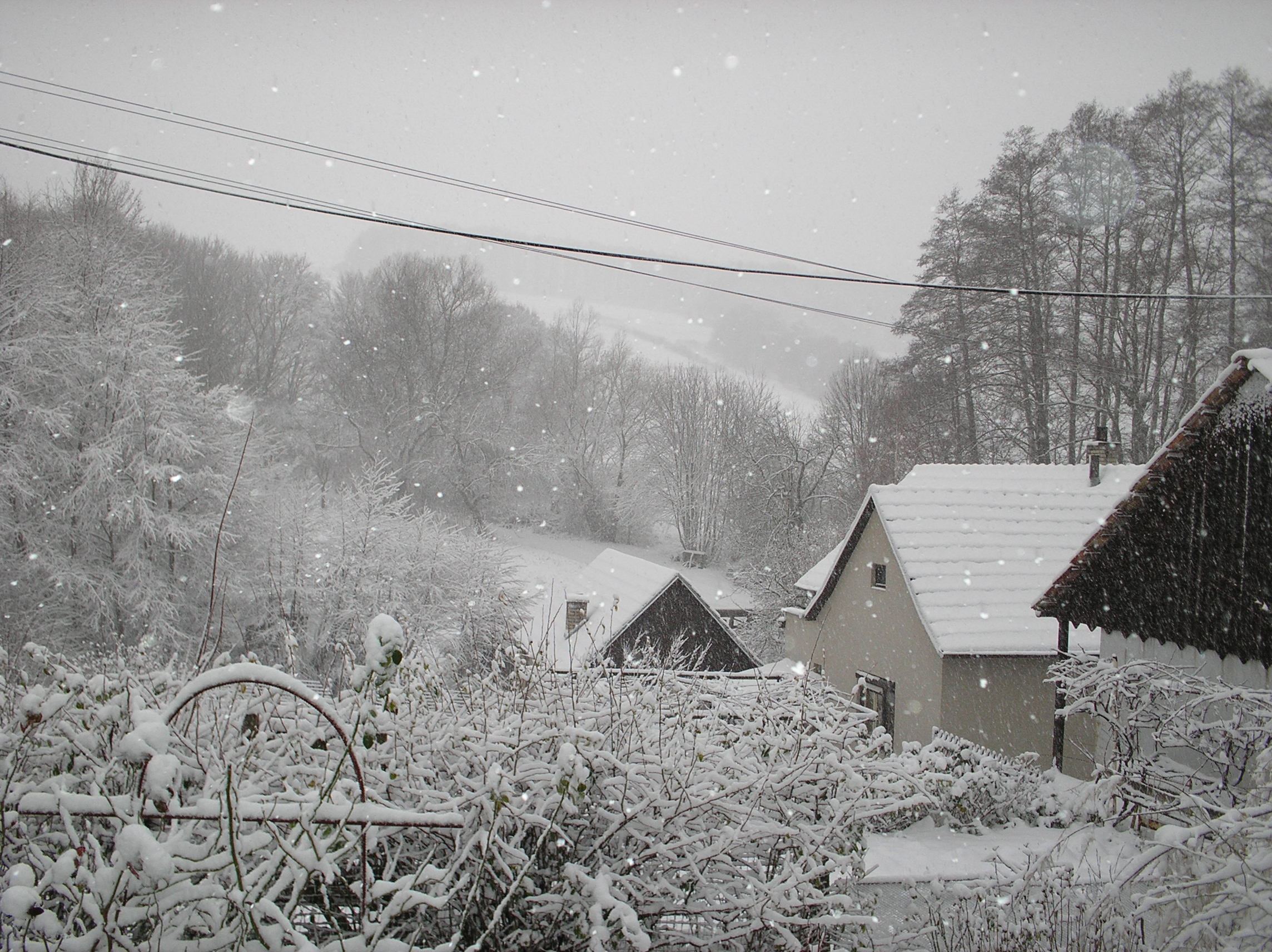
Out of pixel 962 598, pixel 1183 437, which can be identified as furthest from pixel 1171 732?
pixel 962 598

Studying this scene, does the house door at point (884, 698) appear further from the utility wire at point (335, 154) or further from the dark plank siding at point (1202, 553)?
the utility wire at point (335, 154)

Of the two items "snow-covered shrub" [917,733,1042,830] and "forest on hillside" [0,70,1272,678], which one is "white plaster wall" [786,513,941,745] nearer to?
"snow-covered shrub" [917,733,1042,830]

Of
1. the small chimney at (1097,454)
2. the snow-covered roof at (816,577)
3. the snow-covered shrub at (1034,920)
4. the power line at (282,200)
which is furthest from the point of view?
the snow-covered roof at (816,577)

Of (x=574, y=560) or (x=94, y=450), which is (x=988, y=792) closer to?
(x=94, y=450)

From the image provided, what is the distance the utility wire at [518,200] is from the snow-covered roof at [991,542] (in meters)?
5.32

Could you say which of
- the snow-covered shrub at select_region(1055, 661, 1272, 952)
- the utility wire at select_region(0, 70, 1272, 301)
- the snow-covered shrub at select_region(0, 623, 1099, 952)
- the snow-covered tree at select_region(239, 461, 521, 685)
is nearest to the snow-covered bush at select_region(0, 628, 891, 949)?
the snow-covered shrub at select_region(0, 623, 1099, 952)

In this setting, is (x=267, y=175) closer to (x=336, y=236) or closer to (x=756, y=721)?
(x=756, y=721)

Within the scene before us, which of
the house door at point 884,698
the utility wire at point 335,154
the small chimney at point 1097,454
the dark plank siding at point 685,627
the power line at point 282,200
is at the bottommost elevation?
the house door at point 884,698

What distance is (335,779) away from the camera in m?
1.80

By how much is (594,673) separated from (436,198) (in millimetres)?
10154

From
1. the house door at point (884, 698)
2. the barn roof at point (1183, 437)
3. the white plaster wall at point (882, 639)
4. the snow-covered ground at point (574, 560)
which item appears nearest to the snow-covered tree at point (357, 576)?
the snow-covered ground at point (574, 560)

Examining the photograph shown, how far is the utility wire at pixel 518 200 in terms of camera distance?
6.61 m

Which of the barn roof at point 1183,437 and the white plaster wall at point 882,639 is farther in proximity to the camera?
the white plaster wall at point 882,639

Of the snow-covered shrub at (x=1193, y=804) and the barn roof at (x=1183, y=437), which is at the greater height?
the barn roof at (x=1183, y=437)
